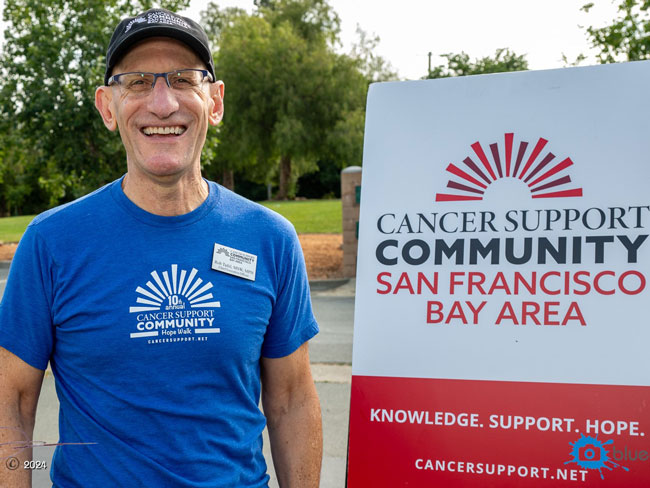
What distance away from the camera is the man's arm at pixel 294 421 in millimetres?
1857

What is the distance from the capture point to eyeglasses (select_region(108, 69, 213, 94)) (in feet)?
5.70

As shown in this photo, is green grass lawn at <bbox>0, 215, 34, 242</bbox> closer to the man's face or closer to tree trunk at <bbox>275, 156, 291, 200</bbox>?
tree trunk at <bbox>275, 156, 291, 200</bbox>

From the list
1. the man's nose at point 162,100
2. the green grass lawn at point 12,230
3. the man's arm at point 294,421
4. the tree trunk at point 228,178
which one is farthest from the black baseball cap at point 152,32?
the tree trunk at point 228,178

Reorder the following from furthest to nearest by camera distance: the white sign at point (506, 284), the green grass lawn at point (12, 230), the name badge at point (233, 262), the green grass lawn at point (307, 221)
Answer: the green grass lawn at point (12, 230) < the green grass lawn at point (307, 221) < the white sign at point (506, 284) < the name badge at point (233, 262)

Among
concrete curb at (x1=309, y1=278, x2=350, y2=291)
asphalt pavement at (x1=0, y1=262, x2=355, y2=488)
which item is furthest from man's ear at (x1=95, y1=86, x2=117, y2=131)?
concrete curb at (x1=309, y1=278, x2=350, y2=291)

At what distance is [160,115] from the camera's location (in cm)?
171

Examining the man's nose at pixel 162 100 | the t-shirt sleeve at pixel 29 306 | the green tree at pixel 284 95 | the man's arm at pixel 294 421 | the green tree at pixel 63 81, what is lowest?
the man's arm at pixel 294 421

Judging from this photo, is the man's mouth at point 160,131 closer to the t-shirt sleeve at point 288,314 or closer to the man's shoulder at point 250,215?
the man's shoulder at point 250,215

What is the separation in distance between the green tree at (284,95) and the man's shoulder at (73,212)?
94.2ft

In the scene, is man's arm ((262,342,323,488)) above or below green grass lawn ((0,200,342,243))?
below

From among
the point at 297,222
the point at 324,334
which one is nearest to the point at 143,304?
the point at 324,334

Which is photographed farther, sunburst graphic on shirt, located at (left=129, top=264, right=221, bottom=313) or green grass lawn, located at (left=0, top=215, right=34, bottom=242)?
green grass lawn, located at (left=0, top=215, right=34, bottom=242)

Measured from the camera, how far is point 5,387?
5.14 ft

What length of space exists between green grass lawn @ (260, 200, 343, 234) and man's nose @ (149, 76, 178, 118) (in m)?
16.4
